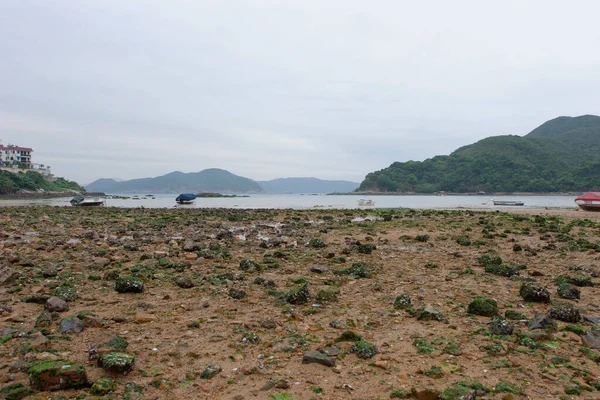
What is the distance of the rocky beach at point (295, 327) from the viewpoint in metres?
4.78

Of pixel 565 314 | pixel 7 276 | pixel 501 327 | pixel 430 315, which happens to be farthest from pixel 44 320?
pixel 565 314

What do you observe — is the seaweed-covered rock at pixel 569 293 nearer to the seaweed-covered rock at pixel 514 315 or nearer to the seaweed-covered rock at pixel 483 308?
the seaweed-covered rock at pixel 514 315

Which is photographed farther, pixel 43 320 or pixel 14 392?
pixel 43 320

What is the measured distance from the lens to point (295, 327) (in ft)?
22.1

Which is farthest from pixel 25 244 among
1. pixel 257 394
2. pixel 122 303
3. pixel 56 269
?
pixel 257 394

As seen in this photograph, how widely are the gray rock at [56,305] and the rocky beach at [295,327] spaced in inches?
0.9

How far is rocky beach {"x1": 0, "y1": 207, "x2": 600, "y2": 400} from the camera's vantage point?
4.78m

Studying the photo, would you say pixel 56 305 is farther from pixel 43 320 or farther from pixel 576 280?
pixel 576 280

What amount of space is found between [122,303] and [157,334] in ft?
6.54

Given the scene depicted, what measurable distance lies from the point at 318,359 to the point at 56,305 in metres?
5.39

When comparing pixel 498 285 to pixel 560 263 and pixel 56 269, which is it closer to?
pixel 560 263

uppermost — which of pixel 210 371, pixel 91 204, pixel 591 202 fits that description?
pixel 591 202

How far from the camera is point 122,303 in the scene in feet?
25.9

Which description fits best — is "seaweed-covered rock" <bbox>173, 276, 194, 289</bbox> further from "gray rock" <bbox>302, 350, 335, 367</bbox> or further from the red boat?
the red boat
